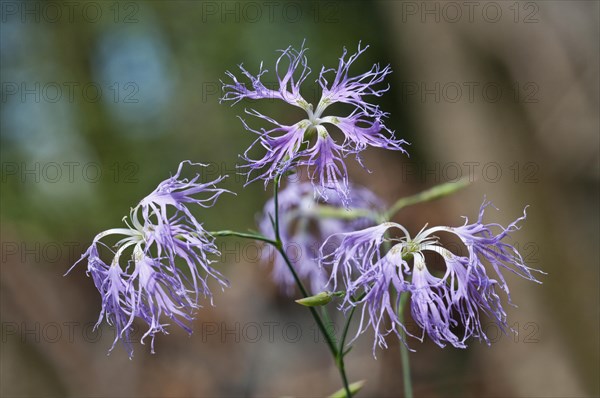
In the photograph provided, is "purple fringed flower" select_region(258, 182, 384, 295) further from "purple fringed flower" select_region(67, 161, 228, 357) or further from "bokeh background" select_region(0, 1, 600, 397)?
"bokeh background" select_region(0, 1, 600, 397)

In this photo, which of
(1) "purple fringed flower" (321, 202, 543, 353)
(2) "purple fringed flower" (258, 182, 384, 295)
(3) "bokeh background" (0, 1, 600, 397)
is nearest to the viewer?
(1) "purple fringed flower" (321, 202, 543, 353)

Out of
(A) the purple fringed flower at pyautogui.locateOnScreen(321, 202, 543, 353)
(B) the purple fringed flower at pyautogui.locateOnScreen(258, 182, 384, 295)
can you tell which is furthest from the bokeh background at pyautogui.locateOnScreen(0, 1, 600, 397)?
(A) the purple fringed flower at pyautogui.locateOnScreen(321, 202, 543, 353)

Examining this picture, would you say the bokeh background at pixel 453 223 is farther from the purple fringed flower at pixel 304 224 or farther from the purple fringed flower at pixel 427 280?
the purple fringed flower at pixel 427 280

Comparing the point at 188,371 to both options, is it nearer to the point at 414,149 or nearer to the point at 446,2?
the point at 446,2

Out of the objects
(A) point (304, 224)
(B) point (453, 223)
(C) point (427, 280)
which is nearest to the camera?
(C) point (427, 280)

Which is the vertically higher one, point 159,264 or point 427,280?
point 159,264

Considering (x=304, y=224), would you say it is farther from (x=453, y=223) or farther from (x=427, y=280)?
(x=453, y=223)

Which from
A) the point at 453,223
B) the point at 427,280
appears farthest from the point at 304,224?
the point at 453,223

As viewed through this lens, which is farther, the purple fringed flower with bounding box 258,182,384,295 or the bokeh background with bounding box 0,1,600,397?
the bokeh background with bounding box 0,1,600,397

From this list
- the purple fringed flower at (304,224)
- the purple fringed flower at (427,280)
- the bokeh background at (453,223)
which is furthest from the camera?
the bokeh background at (453,223)

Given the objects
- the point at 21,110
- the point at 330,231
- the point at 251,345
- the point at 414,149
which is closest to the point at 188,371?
the point at 251,345

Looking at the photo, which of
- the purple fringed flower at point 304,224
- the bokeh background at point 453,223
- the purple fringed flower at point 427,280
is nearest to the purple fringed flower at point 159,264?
the purple fringed flower at point 427,280

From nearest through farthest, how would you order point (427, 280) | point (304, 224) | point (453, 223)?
point (427, 280) → point (304, 224) → point (453, 223)
